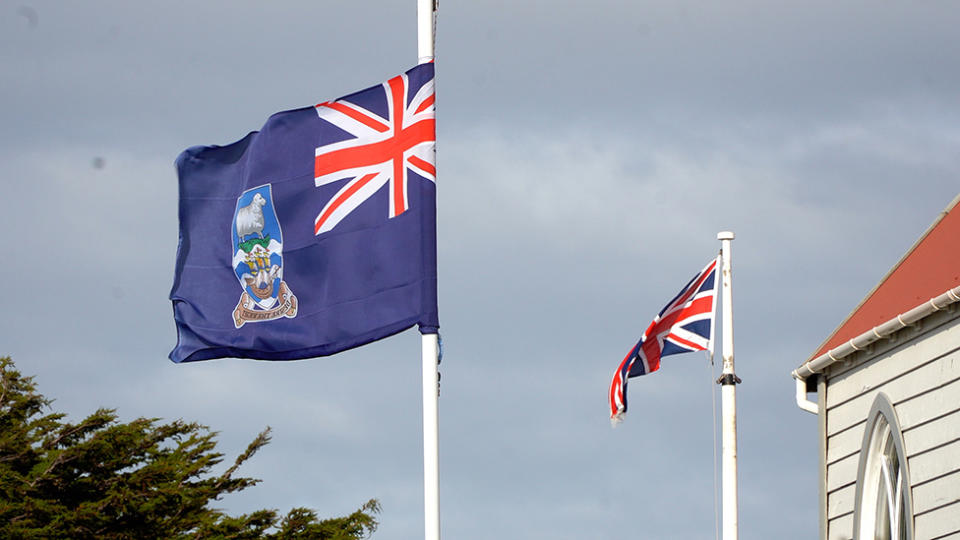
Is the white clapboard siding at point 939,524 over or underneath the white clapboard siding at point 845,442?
underneath

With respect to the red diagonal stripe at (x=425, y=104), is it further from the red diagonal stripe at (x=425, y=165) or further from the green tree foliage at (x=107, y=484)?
the green tree foliage at (x=107, y=484)

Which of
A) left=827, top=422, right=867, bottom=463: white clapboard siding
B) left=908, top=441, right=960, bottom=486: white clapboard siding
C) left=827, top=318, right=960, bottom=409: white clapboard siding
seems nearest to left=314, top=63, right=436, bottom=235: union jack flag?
left=827, top=318, right=960, bottom=409: white clapboard siding

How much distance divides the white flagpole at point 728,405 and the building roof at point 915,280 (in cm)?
83

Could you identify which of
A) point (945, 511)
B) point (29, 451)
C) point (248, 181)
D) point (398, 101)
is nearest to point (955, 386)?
point (945, 511)

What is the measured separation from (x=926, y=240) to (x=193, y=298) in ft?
20.8

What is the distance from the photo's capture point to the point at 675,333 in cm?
1374

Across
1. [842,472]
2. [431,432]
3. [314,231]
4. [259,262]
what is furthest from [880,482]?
[259,262]

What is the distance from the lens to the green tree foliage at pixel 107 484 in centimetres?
2480

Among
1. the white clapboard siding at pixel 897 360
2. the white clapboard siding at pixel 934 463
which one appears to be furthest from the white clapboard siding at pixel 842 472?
the white clapboard siding at pixel 934 463

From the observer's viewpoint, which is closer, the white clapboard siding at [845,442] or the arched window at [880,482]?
the arched window at [880,482]

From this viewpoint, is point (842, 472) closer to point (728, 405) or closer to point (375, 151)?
point (728, 405)

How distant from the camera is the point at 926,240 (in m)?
12.6

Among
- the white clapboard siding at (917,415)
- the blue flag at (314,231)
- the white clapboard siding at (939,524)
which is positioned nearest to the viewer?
the blue flag at (314,231)

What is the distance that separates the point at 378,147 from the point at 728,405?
14.8 feet
